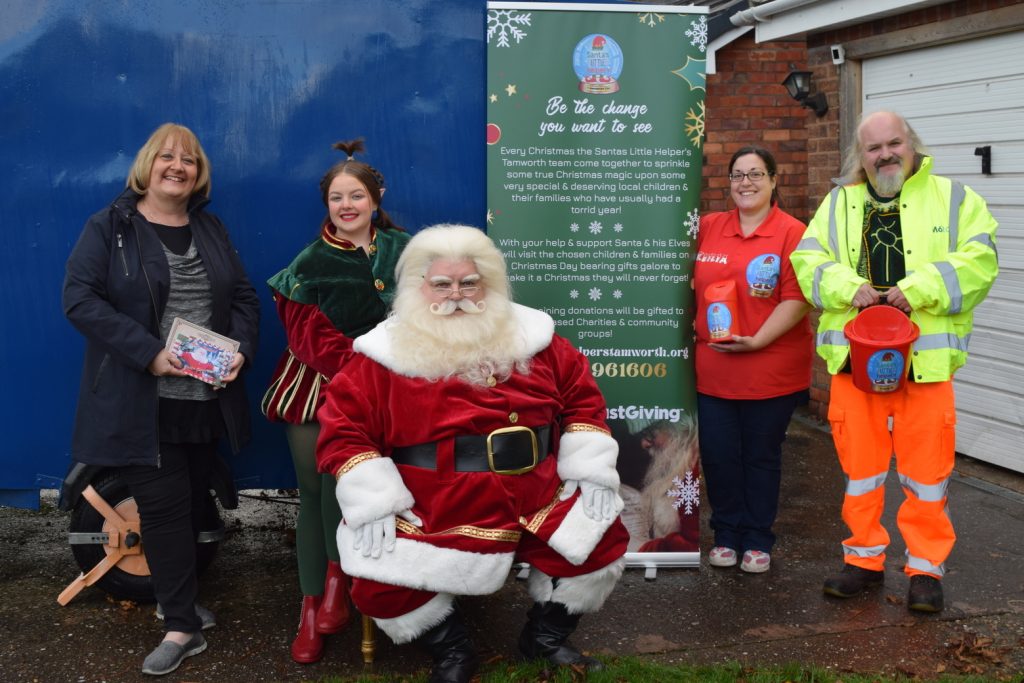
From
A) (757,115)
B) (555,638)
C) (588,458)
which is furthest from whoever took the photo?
(757,115)

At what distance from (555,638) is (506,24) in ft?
7.90

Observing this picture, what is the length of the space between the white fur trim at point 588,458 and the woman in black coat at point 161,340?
4.18ft

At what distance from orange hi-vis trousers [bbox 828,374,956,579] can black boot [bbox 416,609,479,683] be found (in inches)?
70.6

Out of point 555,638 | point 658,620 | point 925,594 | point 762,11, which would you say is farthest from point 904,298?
point 762,11

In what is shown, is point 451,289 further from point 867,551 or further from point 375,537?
point 867,551

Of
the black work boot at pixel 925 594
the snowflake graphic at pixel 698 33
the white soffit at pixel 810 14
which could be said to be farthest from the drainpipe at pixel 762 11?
the black work boot at pixel 925 594

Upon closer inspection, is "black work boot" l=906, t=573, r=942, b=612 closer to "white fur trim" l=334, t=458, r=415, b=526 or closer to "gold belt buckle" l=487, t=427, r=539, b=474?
"gold belt buckle" l=487, t=427, r=539, b=474

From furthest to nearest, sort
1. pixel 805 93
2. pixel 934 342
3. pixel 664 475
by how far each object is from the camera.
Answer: pixel 805 93
pixel 664 475
pixel 934 342

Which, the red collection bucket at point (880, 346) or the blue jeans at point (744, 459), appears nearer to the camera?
the red collection bucket at point (880, 346)

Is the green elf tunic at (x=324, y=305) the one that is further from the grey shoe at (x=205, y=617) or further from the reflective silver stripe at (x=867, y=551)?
the reflective silver stripe at (x=867, y=551)

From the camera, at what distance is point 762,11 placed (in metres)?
7.05

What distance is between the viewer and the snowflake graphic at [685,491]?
4.64 meters

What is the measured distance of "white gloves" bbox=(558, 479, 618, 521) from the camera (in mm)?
3580

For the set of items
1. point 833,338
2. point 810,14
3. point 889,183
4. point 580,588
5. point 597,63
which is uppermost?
point 810,14
